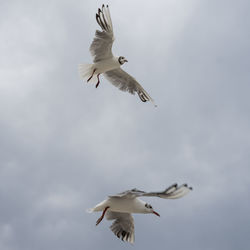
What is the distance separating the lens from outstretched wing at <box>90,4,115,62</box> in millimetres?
13938

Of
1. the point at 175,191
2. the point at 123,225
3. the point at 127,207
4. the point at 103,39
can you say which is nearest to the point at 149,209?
the point at 127,207

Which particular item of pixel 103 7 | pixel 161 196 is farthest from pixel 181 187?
pixel 103 7

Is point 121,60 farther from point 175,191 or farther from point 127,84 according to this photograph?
point 175,191

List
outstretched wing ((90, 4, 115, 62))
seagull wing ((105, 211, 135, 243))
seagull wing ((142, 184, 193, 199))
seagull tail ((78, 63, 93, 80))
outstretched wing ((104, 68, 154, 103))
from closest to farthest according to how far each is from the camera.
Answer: seagull wing ((142, 184, 193, 199)), seagull wing ((105, 211, 135, 243)), outstretched wing ((90, 4, 115, 62)), seagull tail ((78, 63, 93, 80)), outstretched wing ((104, 68, 154, 103))

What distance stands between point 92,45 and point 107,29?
73 cm

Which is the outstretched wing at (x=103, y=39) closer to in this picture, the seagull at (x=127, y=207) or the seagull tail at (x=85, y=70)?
the seagull tail at (x=85, y=70)

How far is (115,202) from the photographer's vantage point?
10.6m

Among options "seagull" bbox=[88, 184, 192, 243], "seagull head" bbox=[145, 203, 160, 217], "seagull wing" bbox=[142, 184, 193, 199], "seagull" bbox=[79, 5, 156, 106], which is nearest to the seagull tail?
"seagull" bbox=[79, 5, 156, 106]

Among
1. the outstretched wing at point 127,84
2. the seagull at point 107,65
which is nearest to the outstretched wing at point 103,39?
the seagull at point 107,65

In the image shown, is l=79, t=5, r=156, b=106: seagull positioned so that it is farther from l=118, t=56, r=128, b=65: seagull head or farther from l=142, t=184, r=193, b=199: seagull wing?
l=142, t=184, r=193, b=199: seagull wing

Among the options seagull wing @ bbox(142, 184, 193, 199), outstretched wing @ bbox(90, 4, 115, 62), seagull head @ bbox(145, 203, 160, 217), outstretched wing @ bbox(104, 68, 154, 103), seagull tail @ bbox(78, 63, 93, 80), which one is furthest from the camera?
outstretched wing @ bbox(104, 68, 154, 103)

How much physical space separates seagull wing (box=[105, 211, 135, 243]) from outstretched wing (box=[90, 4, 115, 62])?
5197 mm

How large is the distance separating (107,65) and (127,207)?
6.02m

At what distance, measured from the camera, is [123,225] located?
11.9 meters
